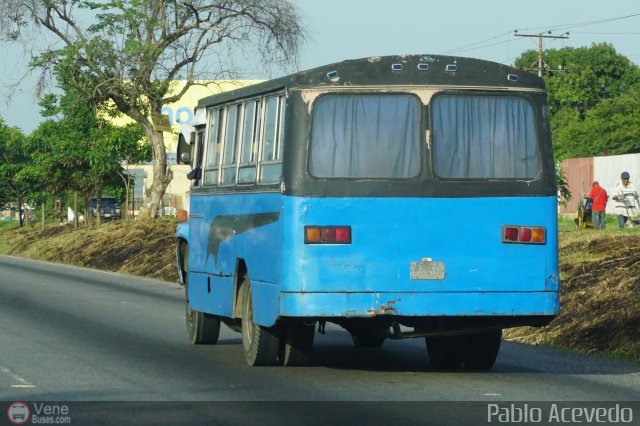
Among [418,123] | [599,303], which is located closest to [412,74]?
[418,123]

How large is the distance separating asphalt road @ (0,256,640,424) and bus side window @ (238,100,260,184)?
1.89 meters

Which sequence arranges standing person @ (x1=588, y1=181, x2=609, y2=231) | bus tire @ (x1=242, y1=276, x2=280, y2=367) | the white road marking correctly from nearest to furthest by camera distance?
1. the white road marking
2. bus tire @ (x1=242, y1=276, x2=280, y2=367)
3. standing person @ (x1=588, y1=181, x2=609, y2=231)

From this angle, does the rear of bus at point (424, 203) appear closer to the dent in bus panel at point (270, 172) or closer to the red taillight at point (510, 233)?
the red taillight at point (510, 233)

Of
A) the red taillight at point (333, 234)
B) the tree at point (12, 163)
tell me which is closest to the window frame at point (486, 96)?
the red taillight at point (333, 234)

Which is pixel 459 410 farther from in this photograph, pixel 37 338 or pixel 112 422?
pixel 37 338

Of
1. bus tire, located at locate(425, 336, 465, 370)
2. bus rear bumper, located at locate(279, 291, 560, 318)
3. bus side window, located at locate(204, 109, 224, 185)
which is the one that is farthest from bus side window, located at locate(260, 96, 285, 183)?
bus tire, located at locate(425, 336, 465, 370)

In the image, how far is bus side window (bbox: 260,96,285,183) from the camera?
12.8 metres

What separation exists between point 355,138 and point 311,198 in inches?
28.2

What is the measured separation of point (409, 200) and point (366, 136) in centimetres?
70

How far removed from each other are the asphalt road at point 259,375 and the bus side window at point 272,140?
73.7 inches

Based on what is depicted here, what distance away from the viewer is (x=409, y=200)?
12.5 m

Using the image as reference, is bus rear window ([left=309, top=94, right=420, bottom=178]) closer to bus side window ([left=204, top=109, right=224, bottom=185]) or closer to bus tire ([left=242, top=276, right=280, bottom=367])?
bus tire ([left=242, top=276, right=280, bottom=367])

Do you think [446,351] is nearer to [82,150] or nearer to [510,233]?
[510,233]

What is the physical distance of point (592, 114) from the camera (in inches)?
3435
